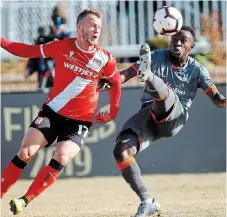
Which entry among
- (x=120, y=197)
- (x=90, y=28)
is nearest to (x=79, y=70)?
(x=90, y=28)

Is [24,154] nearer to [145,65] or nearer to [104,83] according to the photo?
[104,83]

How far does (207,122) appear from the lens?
13.4 meters

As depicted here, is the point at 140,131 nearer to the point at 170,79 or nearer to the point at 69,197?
the point at 170,79

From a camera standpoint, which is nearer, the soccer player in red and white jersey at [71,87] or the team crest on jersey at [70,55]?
the soccer player in red and white jersey at [71,87]

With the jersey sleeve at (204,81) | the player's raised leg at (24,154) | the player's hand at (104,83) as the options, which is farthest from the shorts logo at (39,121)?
the jersey sleeve at (204,81)

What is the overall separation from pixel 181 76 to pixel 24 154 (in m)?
1.98

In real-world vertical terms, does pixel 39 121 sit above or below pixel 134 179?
above

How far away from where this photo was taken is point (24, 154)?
26.7ft

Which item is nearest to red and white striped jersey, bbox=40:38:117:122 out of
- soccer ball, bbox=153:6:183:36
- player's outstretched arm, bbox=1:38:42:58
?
player's outstretched arm, bbox=1:38:42:58

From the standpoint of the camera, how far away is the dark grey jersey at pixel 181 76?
28.9 ft

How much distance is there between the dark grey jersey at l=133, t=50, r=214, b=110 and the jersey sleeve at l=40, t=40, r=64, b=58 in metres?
0.96

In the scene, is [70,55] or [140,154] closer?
[70,55]

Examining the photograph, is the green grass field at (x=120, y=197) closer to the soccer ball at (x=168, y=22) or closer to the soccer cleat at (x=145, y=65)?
the soccer cleat at (x=145, y=65)

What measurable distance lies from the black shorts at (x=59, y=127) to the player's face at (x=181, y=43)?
4.22ft
